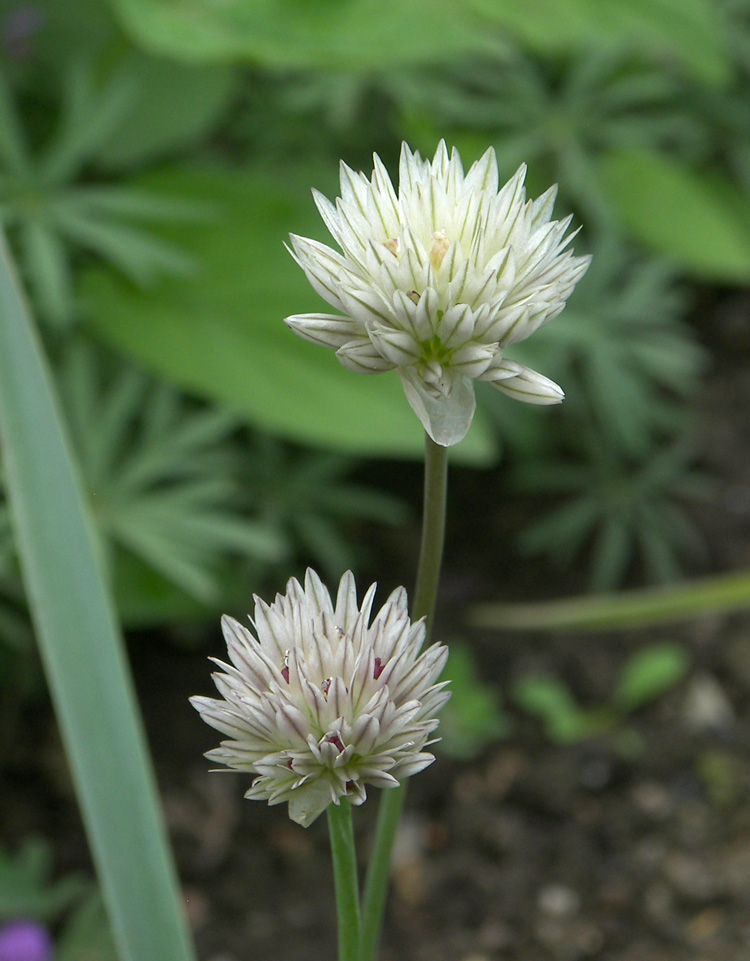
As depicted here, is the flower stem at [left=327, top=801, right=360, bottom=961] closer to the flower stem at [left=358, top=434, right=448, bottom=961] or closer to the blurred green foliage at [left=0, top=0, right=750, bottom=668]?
the flower stem at [left=358, top=434, right=448, bottom=961]

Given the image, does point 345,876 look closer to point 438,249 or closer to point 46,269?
point 438,249

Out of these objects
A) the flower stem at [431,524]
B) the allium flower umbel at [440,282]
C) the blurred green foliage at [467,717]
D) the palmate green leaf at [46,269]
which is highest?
the palmate green leaf at [46,269]

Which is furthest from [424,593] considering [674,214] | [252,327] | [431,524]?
[674,214]

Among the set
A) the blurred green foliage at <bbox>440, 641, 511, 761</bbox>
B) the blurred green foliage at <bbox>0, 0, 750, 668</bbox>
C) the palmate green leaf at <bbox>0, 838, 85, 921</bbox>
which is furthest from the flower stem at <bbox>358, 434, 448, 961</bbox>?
the blurred green foliage at <bbox>440, 641, 511, 761</bbox>

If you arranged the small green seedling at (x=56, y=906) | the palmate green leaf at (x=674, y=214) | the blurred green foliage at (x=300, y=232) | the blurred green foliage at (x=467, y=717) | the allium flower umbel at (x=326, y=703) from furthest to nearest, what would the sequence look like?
the palmate green leaf at (x=674, y=214)
the blurred green foliage at (x=467, y=717)
the blurred green foliage at (x=300, y=232)
the small green seedling at (x=56, y=906)
the allium flower umbel at (x=326, y=703)

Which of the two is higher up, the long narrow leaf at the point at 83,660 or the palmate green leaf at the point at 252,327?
the palmate green leaf at the point at 252,327

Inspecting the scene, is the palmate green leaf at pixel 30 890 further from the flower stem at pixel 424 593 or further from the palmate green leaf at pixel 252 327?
the flower stem at pixel 424 593

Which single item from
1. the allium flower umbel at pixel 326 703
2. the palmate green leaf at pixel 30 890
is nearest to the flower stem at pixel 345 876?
the allium flower umbel at pixel 326 703
